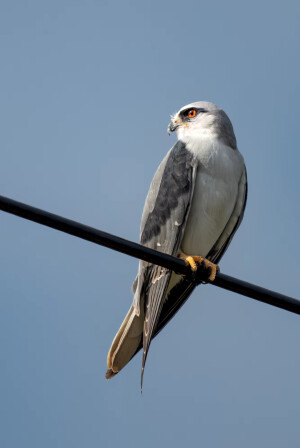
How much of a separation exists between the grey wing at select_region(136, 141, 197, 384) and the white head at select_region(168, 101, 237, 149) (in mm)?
411

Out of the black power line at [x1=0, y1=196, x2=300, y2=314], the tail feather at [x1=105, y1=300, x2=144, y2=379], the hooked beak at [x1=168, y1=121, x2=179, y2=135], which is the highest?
the hooked beak at [x1=168, y1=121, x2=179, y2=135]

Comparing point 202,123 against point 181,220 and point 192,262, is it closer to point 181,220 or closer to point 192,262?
point 181,220

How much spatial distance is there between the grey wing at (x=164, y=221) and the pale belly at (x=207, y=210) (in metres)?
0.11

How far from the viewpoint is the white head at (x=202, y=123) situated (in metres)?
5.73

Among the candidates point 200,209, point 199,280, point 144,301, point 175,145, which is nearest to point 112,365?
point 144,301

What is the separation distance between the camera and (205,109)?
609 cm

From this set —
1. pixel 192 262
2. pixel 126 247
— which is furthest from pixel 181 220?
pixel 126 247

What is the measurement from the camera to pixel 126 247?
3.22 m

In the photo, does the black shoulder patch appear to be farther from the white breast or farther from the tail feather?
the tail feather

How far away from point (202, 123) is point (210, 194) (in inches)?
34.3

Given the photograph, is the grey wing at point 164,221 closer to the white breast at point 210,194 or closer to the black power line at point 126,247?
the white breast at point 210,194

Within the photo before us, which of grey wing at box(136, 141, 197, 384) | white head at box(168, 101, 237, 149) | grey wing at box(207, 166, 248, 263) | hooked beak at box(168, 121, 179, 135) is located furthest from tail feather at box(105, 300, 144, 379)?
hooked beak at box(168, 121, 179, 135)

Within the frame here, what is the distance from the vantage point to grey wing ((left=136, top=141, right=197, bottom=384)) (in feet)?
16.6

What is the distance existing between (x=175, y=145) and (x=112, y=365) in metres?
1.73
